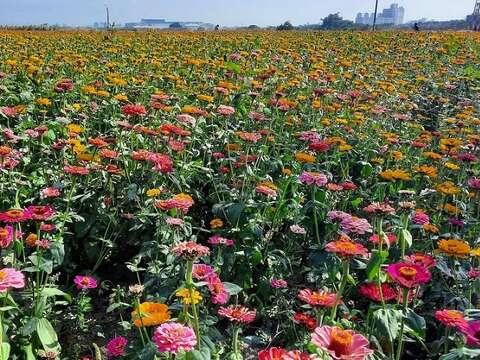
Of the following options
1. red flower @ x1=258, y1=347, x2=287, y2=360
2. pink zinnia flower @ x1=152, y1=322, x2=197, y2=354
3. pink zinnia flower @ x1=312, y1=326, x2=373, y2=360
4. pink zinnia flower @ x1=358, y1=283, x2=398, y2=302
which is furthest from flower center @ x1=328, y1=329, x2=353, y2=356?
pink zinnia flower @ x1=358, y1=283, x2=398, y2=302

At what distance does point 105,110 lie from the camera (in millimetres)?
5039

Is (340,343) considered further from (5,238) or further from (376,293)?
(5,238)

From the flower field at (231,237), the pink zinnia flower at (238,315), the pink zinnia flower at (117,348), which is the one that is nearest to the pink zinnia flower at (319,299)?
the flower field at (231,237)

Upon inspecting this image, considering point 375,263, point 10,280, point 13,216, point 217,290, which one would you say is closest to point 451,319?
point 375,263

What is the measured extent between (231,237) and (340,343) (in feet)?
5.70

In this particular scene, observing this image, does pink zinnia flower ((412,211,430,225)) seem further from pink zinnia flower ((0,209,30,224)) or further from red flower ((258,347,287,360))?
pink zinnia flower ((0,209,30,224))

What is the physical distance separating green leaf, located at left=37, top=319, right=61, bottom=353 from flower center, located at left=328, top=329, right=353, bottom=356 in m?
1.28

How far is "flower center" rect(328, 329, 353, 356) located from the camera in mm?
1205

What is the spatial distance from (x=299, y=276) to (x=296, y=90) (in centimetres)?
345

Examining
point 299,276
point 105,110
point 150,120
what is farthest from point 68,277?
Result: point 105,110

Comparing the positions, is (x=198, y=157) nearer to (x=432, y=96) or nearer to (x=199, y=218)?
(x=199, y=218)

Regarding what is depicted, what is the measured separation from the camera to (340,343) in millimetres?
1211

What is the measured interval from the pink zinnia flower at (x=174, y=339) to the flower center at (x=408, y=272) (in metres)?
0.70

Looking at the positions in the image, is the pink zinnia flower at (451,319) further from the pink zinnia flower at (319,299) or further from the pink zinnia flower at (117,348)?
the pink zinnia flower at (117,348)
